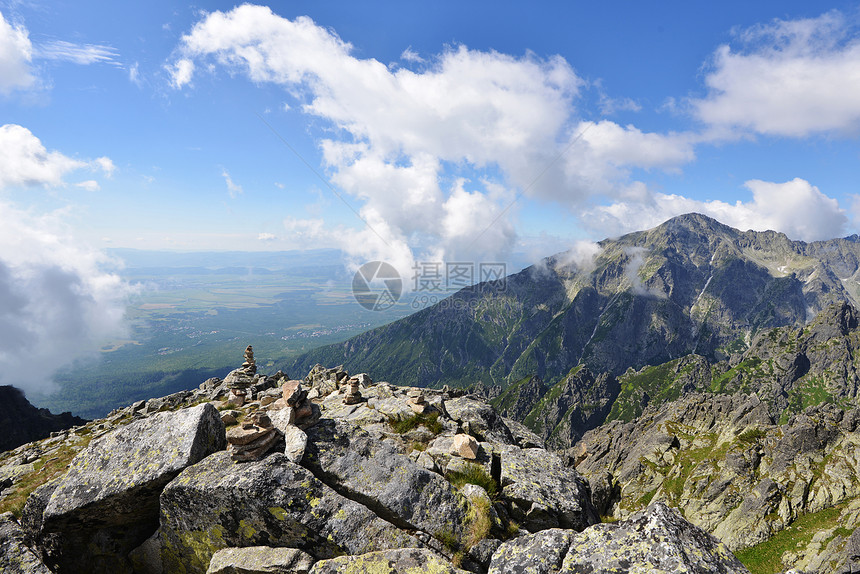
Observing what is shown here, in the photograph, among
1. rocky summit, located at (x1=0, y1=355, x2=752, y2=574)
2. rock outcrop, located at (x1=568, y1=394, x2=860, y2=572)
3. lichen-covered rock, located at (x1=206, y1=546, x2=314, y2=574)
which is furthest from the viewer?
rock outcrop, located at (x1=568, y1=394, x2=860, y2=572)

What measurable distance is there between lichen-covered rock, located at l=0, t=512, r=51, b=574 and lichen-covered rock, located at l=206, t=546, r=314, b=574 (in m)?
5.81

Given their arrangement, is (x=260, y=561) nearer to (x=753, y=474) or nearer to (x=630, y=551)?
(x=630, y=551)

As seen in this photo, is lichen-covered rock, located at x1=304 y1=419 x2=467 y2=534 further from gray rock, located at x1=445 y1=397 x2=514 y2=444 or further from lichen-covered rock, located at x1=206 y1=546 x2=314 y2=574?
gray rock, located at x1=445 y1=397 x2=514 y2=444

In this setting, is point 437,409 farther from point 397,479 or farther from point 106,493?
point 106,493

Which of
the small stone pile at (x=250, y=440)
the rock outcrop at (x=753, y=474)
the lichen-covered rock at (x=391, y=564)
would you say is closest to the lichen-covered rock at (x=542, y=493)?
the lichen-covered rock at (x=391, y=564)

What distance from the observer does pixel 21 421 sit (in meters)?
134

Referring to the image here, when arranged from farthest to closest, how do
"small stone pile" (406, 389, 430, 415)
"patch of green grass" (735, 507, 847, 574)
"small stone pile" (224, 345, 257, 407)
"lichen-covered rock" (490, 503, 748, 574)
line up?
1. "patch of green grass" (735, 507, 847, 574)
2. "small stone pile" (224, 345, 257, 407)
3. "small stone pile" (406, 389, 430, 415)
4. "lichen-covered rock" (490, 503, 748, 574)

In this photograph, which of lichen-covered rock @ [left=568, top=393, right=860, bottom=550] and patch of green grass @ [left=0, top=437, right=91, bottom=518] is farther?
lichen-covered rock @ [left=568, top=393, right=860, bottom=550]

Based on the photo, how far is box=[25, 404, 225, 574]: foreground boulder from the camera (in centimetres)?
1153

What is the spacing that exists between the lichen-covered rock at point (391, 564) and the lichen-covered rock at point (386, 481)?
172 cm

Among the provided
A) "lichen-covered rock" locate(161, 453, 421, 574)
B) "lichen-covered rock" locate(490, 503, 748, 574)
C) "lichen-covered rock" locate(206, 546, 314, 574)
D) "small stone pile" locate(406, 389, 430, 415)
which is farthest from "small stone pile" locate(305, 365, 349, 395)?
"lichen-covered rock" locate(490, 503, 748, 574)

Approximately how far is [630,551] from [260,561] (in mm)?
9740

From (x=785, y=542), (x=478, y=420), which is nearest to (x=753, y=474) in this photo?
(x=785, y=542)

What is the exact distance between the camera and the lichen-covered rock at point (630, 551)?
7.96 meters
